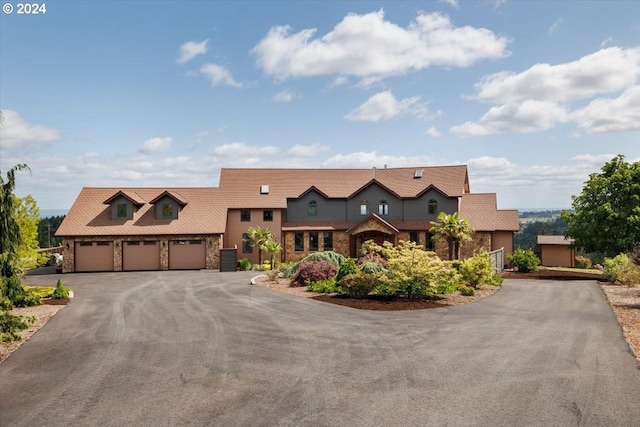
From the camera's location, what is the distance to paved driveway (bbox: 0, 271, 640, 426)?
9.03 meters

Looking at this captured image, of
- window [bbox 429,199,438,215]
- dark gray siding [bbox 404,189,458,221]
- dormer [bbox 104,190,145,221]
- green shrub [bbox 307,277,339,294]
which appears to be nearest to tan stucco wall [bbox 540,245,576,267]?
dark gray siding [bbox 404,189,458,221]

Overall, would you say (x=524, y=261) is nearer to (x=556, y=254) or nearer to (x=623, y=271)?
(x=623, y=271)

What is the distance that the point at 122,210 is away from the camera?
39.5 meters

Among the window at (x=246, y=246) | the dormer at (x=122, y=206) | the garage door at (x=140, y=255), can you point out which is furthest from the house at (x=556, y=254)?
the dormer at (x=122, y=206)

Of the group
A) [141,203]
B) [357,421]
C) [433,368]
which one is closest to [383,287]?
[433,368]

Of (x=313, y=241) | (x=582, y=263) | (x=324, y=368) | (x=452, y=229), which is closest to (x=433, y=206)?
(x=452, y=229)

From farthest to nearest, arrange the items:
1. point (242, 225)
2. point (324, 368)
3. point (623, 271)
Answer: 1. point (242, 225)
2. point (623, 271)
3. point (324, 368)

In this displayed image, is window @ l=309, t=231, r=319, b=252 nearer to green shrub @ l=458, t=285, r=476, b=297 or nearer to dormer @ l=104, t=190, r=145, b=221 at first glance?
dormer @ l=104, t=190, r=145, b=221

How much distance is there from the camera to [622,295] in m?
23.3

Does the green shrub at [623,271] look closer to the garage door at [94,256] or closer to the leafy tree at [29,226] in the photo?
the leafy tree at [29,226]

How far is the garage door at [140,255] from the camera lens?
38.2 meters

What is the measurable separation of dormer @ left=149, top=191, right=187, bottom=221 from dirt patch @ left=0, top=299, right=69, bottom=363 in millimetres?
17511

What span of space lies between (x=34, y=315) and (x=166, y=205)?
2170cm

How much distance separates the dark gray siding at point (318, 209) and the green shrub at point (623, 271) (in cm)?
2216
